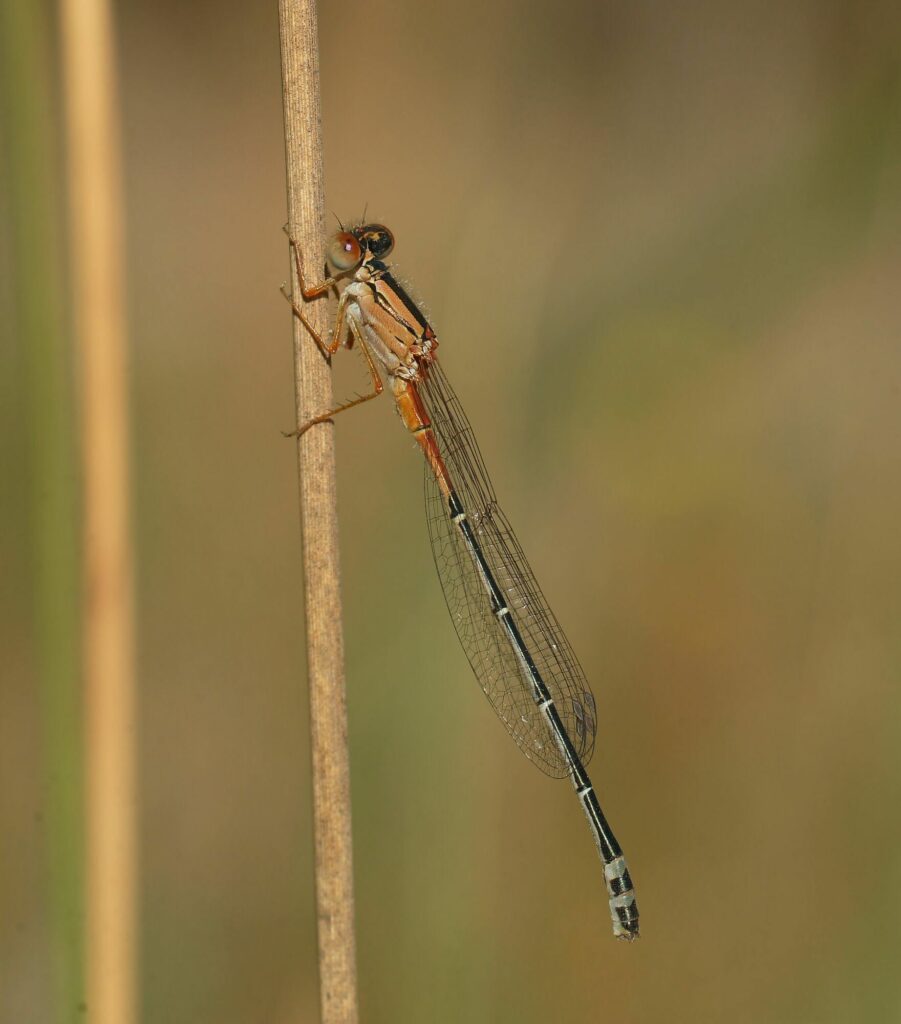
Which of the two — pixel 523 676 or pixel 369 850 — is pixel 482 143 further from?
pixel 369 850

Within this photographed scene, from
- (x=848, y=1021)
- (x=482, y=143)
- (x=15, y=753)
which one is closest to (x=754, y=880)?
(x=848, y=1021)

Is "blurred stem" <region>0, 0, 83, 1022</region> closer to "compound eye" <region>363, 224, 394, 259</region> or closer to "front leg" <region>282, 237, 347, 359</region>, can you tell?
"front leg" <region>282, 237, 347, 359</region>

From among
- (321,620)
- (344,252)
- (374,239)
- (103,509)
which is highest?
(374,239)

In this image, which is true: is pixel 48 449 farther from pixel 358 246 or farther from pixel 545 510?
pixel 545 510

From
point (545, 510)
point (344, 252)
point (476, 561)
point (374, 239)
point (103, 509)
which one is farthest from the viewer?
point (545, 510)

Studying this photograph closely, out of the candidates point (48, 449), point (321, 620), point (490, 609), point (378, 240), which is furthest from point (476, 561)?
point (48, 449)

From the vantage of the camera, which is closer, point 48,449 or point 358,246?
point 48,449

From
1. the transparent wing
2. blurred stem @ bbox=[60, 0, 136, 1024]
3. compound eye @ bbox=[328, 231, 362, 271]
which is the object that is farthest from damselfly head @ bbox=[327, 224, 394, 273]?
blurred stem @ bbox=[60, 0, 136, 1024]
